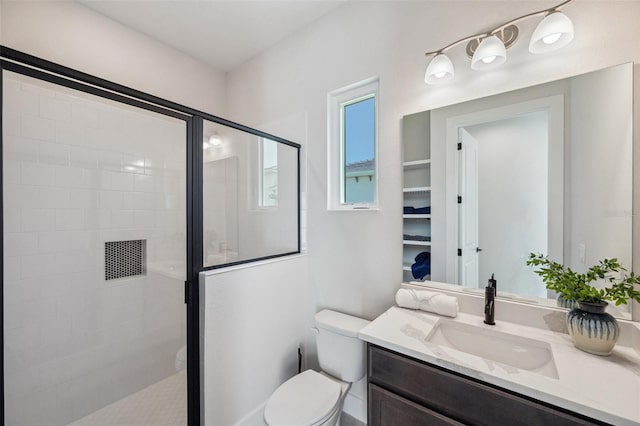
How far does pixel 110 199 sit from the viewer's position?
1597 mm

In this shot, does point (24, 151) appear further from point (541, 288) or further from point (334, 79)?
point (541, 288)

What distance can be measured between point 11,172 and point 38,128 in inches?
12.3

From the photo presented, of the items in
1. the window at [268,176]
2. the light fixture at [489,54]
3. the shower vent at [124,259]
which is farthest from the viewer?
the window at [268,176]

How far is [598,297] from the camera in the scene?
89cm

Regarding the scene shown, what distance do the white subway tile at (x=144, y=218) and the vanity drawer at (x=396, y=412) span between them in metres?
1.56

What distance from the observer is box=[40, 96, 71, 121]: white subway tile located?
57.1 inches

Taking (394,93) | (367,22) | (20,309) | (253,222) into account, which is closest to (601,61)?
(394,93)

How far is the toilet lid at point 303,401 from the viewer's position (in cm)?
117

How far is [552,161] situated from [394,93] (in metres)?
0.87

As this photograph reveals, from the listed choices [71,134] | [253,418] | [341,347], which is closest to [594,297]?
[341,347]

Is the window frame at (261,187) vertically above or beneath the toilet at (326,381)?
above

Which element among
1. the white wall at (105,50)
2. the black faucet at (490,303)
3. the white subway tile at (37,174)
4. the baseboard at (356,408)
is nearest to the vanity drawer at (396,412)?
the black faucet at (490,303)

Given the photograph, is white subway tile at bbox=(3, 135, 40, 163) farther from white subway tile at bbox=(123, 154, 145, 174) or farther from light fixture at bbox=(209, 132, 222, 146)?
light fixture at bbox=(209, 132, 222, 146)

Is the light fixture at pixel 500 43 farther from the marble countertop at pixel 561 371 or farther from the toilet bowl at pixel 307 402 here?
the toilet bowl at pixel 307 402
